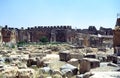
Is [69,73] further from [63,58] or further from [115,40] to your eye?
[115,40]

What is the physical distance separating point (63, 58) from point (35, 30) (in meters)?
56.6

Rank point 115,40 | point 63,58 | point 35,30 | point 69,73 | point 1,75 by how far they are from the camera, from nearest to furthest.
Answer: point 1,75, point 69,73, point 63,58, point 115,40, point 35,30

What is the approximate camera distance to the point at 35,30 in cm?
7369

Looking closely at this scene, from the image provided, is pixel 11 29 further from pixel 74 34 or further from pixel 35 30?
pixel 74 34

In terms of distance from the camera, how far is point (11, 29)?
68312mm

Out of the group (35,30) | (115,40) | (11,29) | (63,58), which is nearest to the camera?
(63,58)

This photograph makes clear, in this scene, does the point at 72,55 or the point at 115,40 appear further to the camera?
the point at 115,40

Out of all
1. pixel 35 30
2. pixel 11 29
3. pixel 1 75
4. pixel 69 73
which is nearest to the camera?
pixel 1 75

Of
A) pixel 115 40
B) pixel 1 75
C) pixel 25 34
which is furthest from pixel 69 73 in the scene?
pixel 25 34

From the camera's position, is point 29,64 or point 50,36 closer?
point 29,64

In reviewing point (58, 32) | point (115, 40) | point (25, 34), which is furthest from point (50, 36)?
point (115, 40)

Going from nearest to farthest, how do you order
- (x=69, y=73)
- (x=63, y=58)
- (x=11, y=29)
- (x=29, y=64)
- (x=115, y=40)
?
1. (x=69, y=73)
2. (x=29, y=64)
3. (x=63, y=58)
4. (x=115, y=40)
5. (x=11, y=29)

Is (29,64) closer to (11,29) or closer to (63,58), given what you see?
(63,58)

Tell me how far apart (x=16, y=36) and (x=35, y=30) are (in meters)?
6.47
